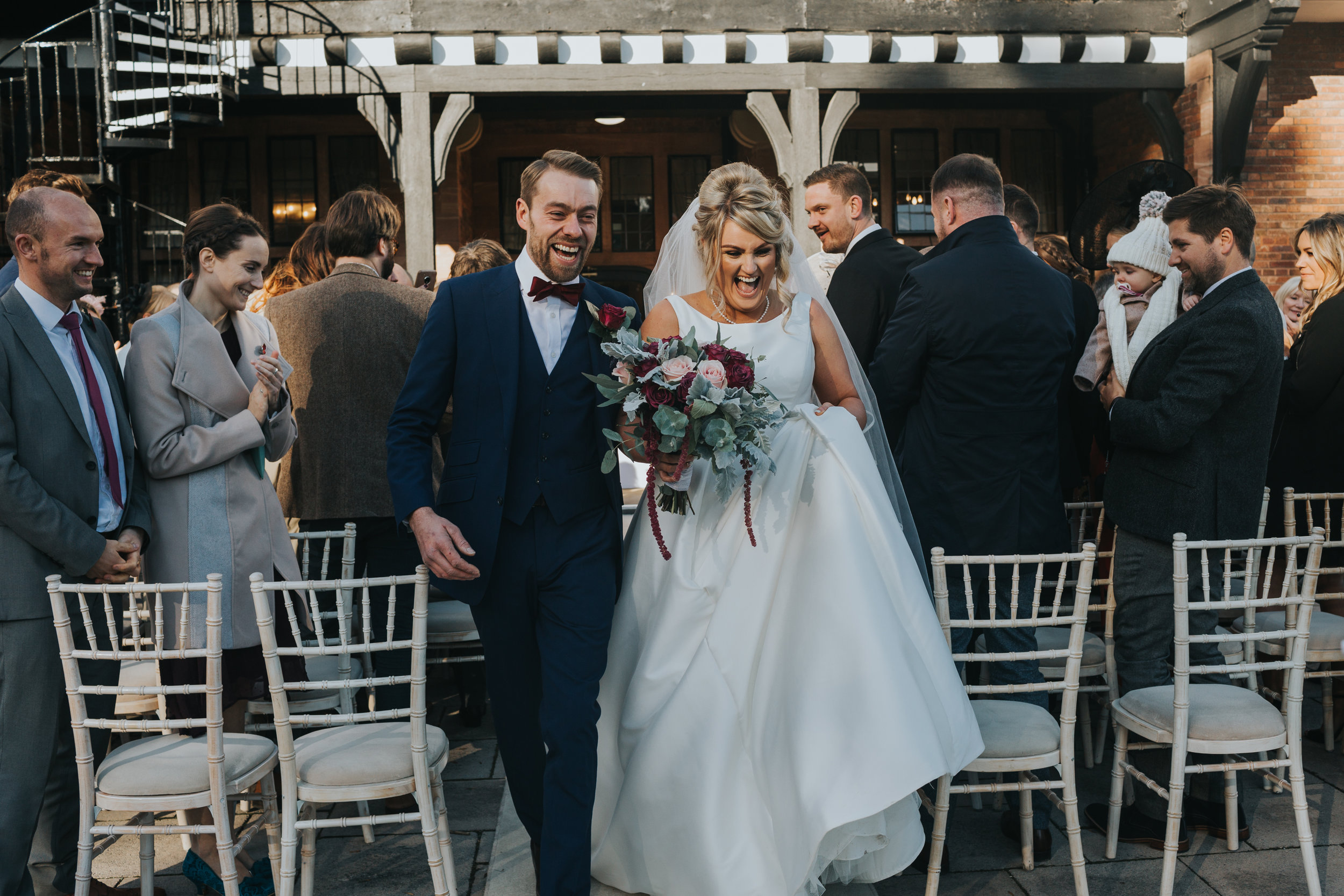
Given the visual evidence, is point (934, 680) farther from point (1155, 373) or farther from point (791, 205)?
point (791, 205)

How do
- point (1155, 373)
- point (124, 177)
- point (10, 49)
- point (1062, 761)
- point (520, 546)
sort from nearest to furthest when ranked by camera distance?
point (520, 546), point (1062, 761), point (1155, 373), point (10, 49), point (124, 177)

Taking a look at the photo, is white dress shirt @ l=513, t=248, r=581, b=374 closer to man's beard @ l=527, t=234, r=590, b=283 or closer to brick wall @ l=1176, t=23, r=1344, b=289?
man's beard @ l=527, t=234, r=590, b=283

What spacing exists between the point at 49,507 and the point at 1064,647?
3419mm

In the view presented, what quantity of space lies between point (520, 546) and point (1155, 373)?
2.25 meters

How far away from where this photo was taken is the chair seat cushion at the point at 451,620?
4.37 metres

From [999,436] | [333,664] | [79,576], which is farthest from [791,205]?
[79,576]

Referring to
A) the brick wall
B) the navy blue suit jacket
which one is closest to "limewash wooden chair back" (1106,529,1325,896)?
the navy blue suit jacket

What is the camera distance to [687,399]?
2.73m

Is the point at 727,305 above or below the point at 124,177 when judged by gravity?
below

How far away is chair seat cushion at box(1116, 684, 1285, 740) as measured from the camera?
3158 mm

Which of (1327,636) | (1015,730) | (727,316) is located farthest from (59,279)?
(1327,636)

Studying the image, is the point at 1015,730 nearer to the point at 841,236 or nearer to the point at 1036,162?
the point at 841,236

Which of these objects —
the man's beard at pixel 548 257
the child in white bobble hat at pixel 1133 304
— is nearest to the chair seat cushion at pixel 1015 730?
the child in white bobble hat at pixel 1133 304

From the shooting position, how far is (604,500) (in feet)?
9.95
